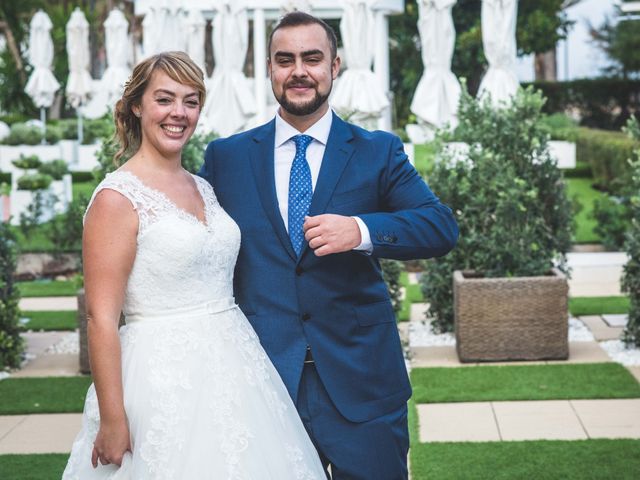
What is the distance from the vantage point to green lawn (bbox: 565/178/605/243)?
13.6 metres

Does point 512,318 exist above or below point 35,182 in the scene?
below

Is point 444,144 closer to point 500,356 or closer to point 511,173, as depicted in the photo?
point 511,173

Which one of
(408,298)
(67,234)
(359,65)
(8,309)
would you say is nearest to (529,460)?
(8,309)

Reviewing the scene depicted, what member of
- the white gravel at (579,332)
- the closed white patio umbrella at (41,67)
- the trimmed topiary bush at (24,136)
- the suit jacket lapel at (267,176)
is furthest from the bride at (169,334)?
the closed white patio umbrella at (41,67)

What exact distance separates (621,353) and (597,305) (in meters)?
1.88

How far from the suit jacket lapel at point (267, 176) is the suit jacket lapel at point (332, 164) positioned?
0.28 feet

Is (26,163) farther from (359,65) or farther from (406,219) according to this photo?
(406,219)

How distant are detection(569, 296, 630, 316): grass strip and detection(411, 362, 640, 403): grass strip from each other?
77.6 inches

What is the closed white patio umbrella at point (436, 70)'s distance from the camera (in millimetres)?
14797

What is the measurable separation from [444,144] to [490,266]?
4.21ft

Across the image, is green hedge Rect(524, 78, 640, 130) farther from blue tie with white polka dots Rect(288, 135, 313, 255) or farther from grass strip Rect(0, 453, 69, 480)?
blue tie with white polka dots Rect(288, 135, 313, 255)

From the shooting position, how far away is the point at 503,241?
8359 millimetres

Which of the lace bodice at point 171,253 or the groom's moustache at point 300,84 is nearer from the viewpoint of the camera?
the lace bodice at point 171,253

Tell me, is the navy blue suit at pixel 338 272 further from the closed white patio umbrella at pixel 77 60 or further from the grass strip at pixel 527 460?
the closed white patio umbrella at pixel 77 60
